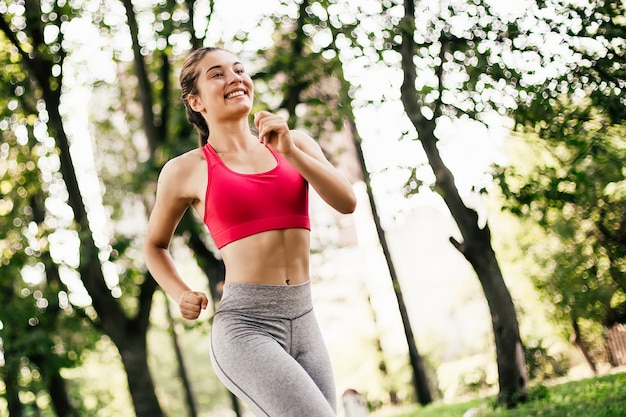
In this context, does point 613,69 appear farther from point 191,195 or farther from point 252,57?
point 252,57

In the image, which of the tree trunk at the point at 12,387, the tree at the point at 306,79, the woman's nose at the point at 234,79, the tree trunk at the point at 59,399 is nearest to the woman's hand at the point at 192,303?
the woman's nose at the point at 234,79

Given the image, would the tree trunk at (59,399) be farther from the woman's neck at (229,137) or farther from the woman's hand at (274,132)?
the woman's hand at (274,132)

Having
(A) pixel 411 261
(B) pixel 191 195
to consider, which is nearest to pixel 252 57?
(B) pixel 191 195

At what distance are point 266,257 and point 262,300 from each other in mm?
168

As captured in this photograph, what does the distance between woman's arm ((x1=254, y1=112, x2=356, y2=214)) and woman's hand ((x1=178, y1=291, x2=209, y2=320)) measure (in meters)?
0.59

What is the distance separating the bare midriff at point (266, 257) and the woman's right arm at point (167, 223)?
21 centimetres

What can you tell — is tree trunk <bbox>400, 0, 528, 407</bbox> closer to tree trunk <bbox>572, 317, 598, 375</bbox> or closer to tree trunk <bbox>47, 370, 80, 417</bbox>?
tree trunk <bbox>572, 317, 598, 375</bbox>

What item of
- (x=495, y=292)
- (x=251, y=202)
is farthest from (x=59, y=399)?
(x=251, y=202)

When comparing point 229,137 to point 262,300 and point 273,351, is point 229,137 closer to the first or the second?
point 262,300

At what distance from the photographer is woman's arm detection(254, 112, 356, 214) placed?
9.02 ft

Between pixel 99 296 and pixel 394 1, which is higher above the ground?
pixel 394 1

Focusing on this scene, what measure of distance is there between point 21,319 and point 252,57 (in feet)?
17.2

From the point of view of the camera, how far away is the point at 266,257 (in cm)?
306

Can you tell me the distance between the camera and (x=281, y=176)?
3143 millimetres
